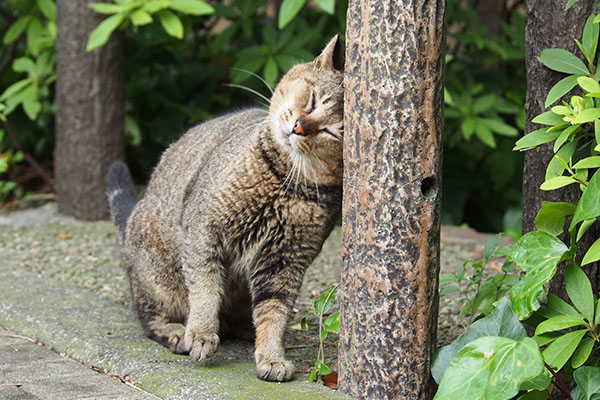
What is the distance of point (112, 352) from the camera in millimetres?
3082

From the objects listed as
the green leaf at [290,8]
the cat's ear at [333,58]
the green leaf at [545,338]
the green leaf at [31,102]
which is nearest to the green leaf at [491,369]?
the green leaf at [545,338]

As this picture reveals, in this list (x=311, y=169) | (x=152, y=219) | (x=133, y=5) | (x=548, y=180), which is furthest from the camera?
(x=133, y=5)

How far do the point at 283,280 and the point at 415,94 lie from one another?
3.34 feet

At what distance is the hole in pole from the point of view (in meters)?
2.51

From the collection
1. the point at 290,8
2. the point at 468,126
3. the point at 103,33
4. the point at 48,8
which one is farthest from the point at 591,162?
the point at 48,8

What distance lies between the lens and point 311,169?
2.90m

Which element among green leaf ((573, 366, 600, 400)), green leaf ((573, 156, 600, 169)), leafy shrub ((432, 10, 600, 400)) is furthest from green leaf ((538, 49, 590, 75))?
green leaf ((573, 366, 600, 400))

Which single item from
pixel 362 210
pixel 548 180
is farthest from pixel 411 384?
pixel 548 180

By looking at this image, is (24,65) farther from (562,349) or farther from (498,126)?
(562,349)

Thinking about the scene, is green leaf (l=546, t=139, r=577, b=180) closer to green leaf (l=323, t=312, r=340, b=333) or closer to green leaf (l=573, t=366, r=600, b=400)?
green leaf (l=573, t=366, r=600, b=400)

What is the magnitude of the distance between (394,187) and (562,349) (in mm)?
701

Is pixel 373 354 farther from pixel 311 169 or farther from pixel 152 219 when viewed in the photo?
pixel 152 219

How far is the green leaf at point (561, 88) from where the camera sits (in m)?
Answer: 2.48

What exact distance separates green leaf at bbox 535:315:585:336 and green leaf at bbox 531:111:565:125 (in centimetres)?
61
